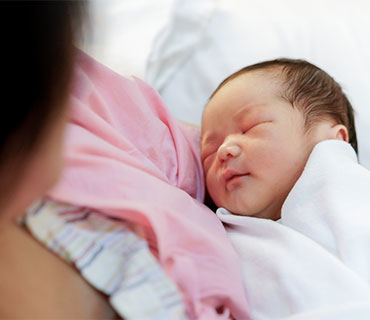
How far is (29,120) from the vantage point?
423 millimetres

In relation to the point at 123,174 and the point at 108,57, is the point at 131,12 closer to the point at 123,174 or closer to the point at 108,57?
the point at 108,57

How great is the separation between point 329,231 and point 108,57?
74 cm

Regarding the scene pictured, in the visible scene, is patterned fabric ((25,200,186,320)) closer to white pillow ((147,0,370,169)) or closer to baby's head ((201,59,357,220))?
baby's head ((201,59,357,220))

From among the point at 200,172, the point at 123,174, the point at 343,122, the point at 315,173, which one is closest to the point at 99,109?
the point at 123,174

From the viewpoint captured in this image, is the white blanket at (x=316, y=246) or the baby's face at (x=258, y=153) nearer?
the white blanket at (x=316, y=246)

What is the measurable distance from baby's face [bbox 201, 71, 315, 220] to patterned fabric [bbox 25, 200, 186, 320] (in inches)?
11.0

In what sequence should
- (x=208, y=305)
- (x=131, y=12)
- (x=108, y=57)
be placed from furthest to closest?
(x=131, y=12)
(x=108, y=57)
(x=208, y=305)

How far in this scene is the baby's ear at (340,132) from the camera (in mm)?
954

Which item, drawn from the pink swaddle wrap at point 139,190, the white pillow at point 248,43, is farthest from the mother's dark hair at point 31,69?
the white pillow at point 248,43

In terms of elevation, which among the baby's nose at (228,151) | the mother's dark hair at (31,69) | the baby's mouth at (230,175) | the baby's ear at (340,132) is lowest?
the baby's mouth at (230,175)

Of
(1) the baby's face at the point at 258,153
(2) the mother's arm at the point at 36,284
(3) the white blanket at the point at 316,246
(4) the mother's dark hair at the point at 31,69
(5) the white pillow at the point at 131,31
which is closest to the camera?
(4) the mother's dark hair at the point at 31,69

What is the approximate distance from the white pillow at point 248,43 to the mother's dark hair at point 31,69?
89cm

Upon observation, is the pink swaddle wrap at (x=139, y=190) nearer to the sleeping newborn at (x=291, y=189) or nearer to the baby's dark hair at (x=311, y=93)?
the sleeping newborn at (x=291, y=189)

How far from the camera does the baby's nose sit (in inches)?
36.1
